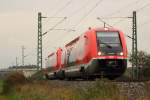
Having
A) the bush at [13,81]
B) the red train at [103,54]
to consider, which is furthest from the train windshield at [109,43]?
the bush at [13,81]

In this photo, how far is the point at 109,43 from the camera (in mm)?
30859

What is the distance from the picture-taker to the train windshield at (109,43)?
30.6 meters

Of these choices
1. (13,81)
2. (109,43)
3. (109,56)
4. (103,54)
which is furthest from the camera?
(13,81)

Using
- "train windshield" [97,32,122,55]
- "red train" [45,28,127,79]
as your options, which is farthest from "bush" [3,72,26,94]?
"train windshield" [97,32,122,55]

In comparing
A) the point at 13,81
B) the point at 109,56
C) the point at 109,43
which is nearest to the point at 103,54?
the point at 109,56

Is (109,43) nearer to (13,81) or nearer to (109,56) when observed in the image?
(109,56)

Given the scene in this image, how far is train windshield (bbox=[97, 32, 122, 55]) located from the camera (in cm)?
3058

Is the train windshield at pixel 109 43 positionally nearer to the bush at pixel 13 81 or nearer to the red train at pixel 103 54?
the red train at pixel 103 54

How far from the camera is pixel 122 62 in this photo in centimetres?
3042

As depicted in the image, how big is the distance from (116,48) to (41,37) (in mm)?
31157

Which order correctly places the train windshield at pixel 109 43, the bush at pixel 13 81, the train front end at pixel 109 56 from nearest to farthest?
the train front end at pixel 109 56 < the train windshield at pixel 109 43 < the bush at pixel 13 81

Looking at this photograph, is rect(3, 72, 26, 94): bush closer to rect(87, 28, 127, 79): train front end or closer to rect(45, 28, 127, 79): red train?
rect(45, 28, 127, 79): red train

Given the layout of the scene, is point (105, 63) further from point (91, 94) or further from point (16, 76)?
point (16, 76)

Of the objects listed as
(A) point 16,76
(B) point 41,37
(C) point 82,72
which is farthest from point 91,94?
(B) point 41,37
